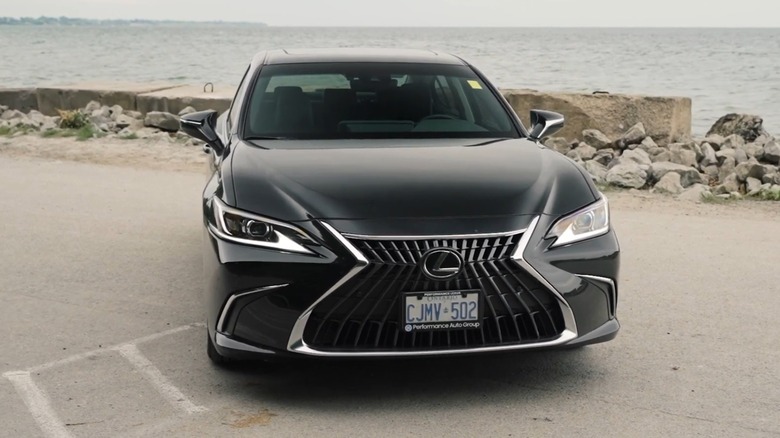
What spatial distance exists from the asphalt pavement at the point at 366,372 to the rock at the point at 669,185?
3.08 meters

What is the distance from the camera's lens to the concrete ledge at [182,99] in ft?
55.0

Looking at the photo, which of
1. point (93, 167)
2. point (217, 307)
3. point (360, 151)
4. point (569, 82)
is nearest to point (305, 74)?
point (360, 151)

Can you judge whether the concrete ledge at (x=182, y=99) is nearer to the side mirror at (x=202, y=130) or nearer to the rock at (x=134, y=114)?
the rock at (x=134, y=114)

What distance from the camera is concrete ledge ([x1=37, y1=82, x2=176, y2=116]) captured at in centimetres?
1861

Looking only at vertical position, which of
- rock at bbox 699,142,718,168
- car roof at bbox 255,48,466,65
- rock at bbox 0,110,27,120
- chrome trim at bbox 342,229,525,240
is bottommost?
rock at bbox 0,110,27,120

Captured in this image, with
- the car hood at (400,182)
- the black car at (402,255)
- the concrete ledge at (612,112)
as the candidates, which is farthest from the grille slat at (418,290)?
the concrete ledge at (612,112)

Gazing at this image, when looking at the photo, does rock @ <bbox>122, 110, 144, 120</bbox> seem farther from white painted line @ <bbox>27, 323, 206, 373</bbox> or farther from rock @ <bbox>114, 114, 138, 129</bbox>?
white painted line @ <bbox>27, 323, 206, 373</bbox>

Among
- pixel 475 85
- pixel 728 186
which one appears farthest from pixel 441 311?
pixel 728 186

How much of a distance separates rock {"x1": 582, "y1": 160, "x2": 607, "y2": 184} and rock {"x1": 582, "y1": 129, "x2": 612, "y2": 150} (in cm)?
134

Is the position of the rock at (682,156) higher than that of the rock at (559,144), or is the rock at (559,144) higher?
the rock at (682,156)

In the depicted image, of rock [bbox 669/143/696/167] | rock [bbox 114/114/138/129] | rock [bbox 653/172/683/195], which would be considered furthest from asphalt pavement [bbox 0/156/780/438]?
rock [bbox 114/114/138/129]

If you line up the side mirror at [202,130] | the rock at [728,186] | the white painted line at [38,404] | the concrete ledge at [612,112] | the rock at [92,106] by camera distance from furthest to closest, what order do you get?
the rock at [92,106], the concrete ledge at [612,112], the rock at [728,186], the side mirror at [202,130], the white painted line at [38,404]

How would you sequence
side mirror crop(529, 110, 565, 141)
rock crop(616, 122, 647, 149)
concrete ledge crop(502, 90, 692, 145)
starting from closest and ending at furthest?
side mirror crop(529, 110, 565, 141)
rock crop(616, 122, 647, 149)
concrete ledge crop(502, 90, 692, 145)

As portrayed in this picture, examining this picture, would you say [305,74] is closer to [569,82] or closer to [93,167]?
[93,167]
